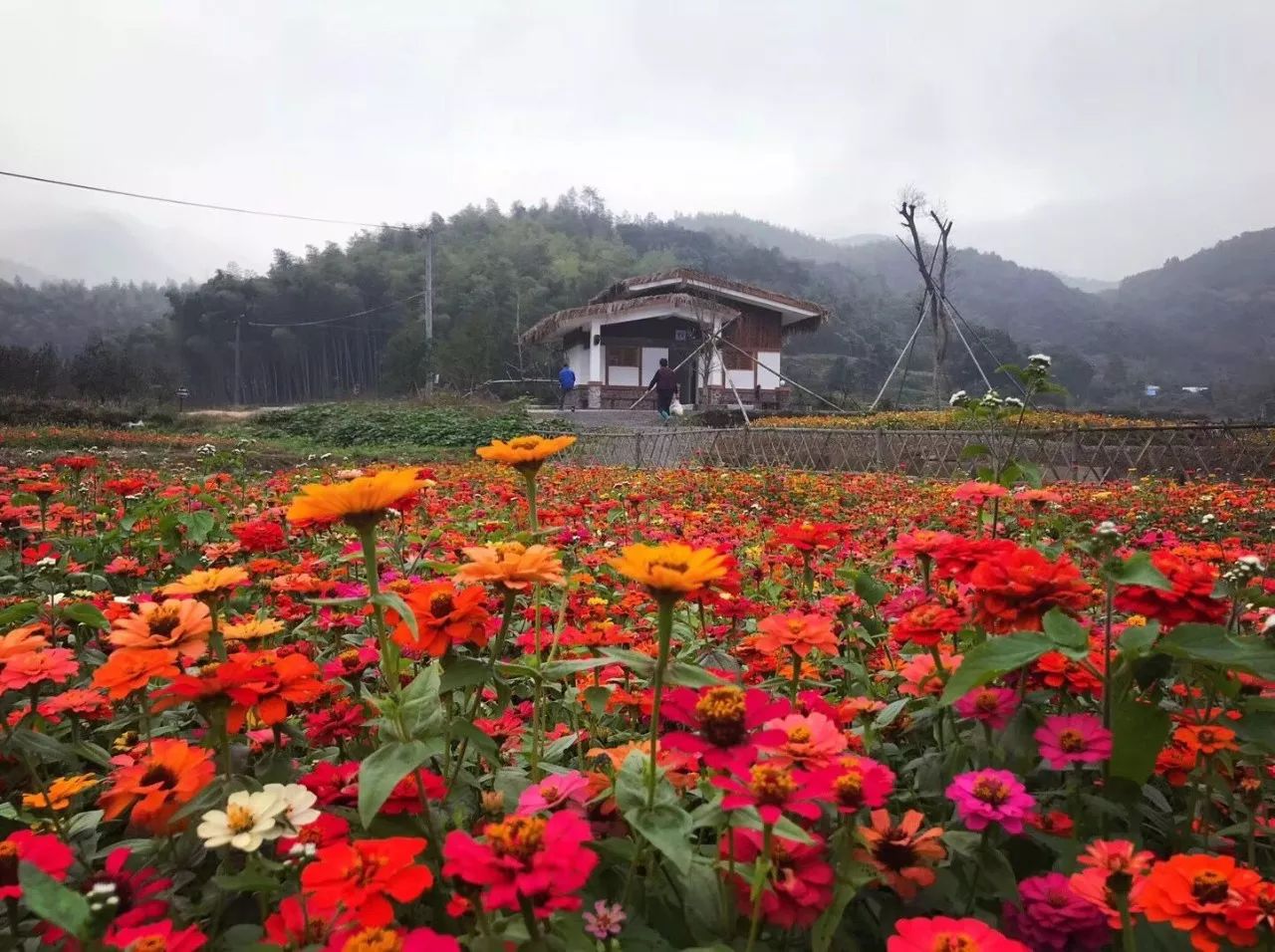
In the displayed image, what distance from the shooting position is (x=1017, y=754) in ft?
2.73

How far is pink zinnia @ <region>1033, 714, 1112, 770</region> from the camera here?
2.50ft

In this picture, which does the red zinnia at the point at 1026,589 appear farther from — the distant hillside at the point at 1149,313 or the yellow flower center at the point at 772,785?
the distant hillside at the point at 1149,313

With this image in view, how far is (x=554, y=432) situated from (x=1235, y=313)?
44834mm

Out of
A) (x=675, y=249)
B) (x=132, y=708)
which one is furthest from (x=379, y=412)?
(x=675, y=249)

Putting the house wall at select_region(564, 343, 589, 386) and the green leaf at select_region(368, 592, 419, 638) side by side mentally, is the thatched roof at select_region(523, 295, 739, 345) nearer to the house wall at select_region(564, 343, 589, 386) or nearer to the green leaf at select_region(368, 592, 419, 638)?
the house wall at select_region(564, 343, 589, 386)

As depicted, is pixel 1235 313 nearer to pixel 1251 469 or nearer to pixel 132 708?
pixel 1251 469

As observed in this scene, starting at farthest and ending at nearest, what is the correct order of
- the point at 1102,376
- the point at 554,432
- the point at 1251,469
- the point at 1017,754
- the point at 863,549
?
the point at 1102,376 → the point at 554,432 → the point at 1251,469 → the point at 863,549 → the point at 1017,754

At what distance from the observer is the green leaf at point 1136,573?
2.39 feet

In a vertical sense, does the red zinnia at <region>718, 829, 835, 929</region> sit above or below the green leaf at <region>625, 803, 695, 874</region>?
below

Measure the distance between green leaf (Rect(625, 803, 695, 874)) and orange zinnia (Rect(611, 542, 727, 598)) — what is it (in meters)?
0.18

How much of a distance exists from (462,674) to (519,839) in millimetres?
311

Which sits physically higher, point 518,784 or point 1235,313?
point 1235,313

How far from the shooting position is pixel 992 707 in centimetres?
84

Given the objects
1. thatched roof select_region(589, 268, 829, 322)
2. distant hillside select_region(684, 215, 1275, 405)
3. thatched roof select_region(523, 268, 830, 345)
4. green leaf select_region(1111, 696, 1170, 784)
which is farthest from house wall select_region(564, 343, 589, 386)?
green leaf select_region(1111, 696, 1170, 784)
